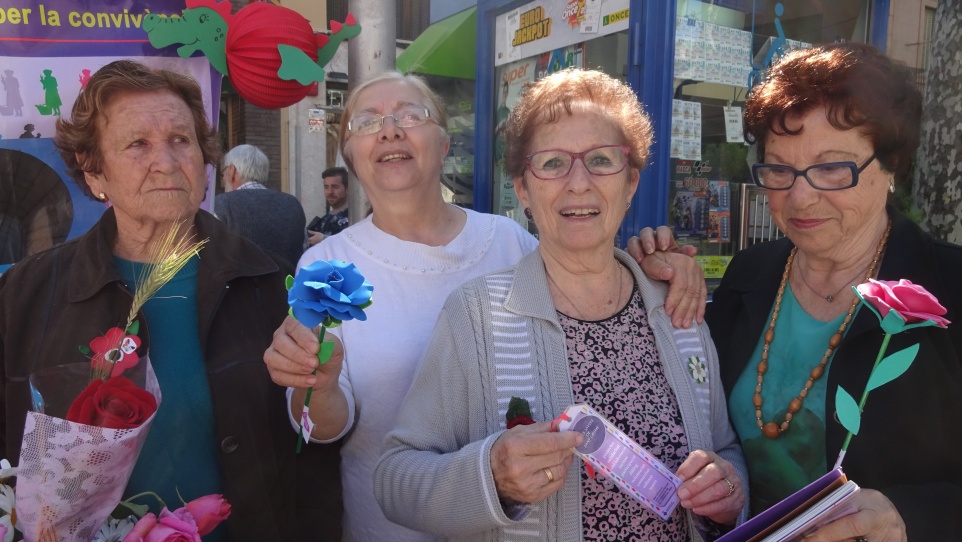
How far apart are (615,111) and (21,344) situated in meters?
1.84

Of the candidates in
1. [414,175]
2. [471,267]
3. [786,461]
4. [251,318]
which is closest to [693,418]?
[786,461]

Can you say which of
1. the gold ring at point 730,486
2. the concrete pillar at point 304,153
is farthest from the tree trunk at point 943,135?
the concrete pillar at point 304,153

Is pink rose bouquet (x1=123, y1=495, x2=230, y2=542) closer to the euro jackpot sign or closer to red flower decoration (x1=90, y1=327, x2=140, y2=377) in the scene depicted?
red flower decoration (x1=90, y1=327, x2=140, y2=377)

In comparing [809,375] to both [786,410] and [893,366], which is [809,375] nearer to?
[786,410]

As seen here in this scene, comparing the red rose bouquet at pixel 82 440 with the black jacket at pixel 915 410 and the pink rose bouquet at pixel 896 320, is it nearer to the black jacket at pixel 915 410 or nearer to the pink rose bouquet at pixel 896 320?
the pink rose bouquet at pixel 896 320

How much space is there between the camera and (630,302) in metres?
2.03

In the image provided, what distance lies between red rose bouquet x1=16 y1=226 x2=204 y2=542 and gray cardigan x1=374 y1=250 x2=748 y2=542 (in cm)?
63

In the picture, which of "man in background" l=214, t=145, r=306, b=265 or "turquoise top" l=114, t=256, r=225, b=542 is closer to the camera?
"turquoise top" l=114, t=256, r=225, b=542

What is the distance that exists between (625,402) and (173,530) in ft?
3.69

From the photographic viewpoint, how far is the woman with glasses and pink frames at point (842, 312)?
67.0 inches

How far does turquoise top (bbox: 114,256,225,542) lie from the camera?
1.93 m

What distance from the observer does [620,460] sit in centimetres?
151

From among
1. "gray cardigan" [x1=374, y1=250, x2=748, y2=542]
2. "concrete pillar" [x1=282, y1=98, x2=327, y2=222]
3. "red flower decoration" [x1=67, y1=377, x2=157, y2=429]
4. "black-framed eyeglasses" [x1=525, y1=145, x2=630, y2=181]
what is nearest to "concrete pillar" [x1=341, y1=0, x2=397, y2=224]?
"black-framed eyeglasses" [x1=525, y1=145, x2=630, y2=181]

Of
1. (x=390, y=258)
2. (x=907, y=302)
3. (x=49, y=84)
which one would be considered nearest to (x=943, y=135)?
(x=907, y=302)
